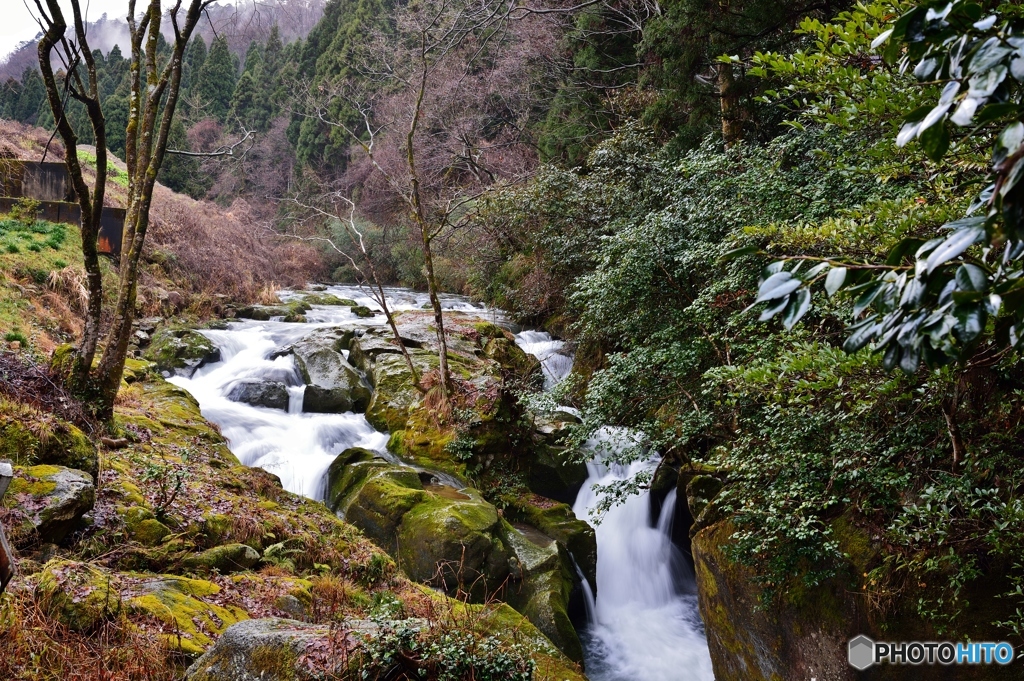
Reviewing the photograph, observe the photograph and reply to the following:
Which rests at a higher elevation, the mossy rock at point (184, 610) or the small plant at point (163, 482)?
the small plant at point (163, 482)

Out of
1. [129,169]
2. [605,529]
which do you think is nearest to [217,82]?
[129,169]

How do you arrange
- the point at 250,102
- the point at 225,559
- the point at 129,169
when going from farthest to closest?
the point at 250,102 < the point at 129,169 < the point at 225,559

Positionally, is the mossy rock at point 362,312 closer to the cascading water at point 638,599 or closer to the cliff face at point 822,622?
the cascading water at point 638,599

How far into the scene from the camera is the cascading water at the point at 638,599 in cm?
654

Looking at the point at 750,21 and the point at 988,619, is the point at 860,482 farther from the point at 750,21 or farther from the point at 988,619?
the point at 750,21

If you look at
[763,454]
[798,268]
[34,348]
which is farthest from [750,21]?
[34,348]

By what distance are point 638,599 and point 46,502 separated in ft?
20.9

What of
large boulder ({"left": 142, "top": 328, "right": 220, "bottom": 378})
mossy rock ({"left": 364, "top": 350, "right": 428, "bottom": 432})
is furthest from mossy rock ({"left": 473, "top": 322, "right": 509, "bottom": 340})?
large boulder ({"left": 142, "top": 328, "right": 220, "bottom": 378})

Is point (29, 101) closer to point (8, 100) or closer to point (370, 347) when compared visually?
point (8, 100)

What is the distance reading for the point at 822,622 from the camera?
454 centimetres

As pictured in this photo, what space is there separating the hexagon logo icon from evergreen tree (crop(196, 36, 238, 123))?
41.9 meters

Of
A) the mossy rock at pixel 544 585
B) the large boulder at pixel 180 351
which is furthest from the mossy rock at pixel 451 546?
the large boulder at pixel 180 351

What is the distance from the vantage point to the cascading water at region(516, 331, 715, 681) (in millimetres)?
6535

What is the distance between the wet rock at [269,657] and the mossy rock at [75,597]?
2.99 feet
